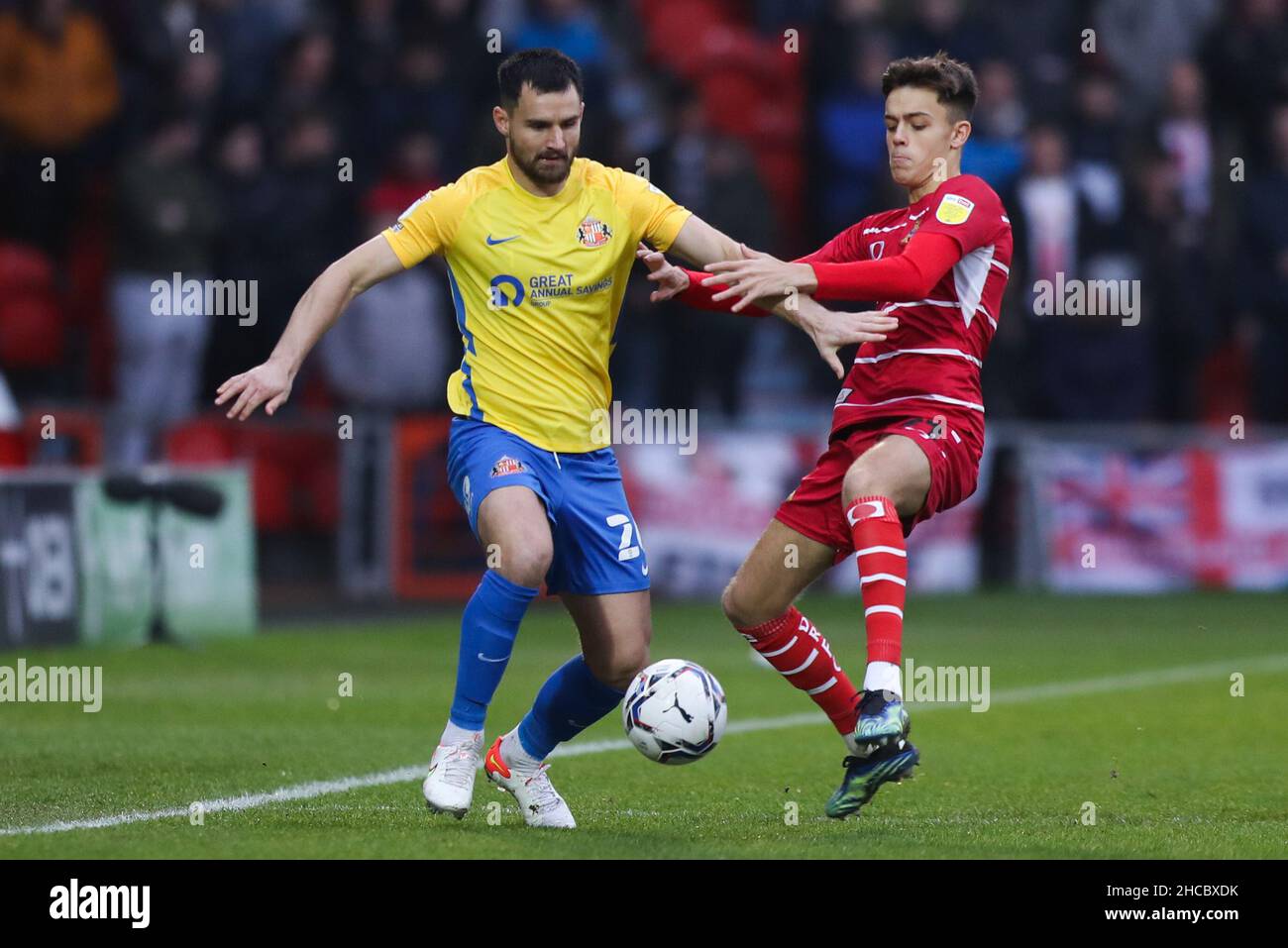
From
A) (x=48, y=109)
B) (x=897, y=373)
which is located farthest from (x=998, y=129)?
(x=897, y=373)

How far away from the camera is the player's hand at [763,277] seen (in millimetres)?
6969

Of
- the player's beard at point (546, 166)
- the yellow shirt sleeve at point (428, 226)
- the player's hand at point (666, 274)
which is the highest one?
the player's beard at point (546, 166)

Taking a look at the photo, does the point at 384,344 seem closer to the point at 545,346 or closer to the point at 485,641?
the point at 545,346

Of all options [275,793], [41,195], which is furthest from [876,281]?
[41,195]

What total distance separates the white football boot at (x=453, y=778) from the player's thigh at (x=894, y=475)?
4.89 ft

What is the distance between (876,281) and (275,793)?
2.64 m

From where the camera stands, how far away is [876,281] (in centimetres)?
702

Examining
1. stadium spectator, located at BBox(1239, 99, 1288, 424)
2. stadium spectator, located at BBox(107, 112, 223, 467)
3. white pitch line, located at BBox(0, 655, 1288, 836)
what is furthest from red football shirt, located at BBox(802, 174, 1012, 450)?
stadium spectator, located at BBox(1239, 99, 1288, 424)

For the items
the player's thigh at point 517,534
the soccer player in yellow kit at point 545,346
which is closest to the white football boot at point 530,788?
the soccer player in yellow kit at point 545,346

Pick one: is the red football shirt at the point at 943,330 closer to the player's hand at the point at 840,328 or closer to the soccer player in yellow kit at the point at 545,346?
the player's hand at the point at 840,328

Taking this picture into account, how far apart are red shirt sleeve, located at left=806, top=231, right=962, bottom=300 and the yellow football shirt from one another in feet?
1.90

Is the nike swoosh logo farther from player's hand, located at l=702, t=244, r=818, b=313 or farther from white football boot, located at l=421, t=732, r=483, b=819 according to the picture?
white football boot, located at l=421, t=732, r=483, b=819
